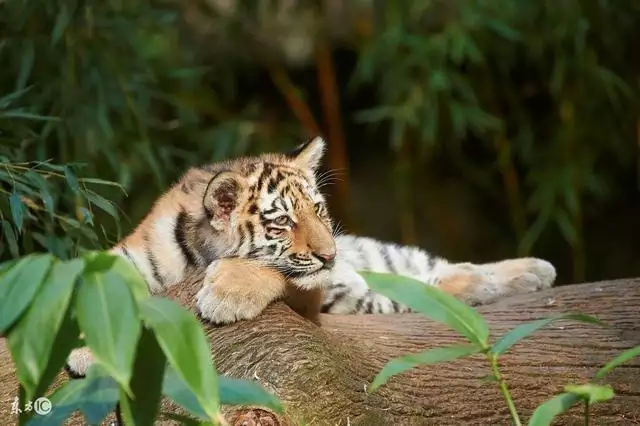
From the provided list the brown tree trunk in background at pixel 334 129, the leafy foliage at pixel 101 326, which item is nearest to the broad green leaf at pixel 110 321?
the leafy foliage at pixel 101 326

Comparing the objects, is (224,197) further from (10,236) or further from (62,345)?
(62,345)

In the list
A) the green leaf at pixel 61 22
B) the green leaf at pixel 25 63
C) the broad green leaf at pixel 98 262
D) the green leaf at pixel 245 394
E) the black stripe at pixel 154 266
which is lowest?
the black stripe at pixel 154 266

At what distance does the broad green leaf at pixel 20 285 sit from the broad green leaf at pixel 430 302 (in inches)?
17.5

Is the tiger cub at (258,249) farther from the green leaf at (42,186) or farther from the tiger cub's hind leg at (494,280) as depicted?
the green leaf at (42,186)

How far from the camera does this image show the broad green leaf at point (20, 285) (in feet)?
3.82

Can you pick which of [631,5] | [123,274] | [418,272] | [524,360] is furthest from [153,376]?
[631,5]

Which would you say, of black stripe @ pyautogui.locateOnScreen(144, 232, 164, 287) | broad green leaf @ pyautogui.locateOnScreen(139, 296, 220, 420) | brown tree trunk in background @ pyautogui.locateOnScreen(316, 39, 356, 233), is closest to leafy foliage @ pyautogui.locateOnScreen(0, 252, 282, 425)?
Result: broad green leaf @ pyautogui.locateOnScreen(139, 296, 220, 420)

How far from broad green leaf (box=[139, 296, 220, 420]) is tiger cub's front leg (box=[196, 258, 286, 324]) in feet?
3.50

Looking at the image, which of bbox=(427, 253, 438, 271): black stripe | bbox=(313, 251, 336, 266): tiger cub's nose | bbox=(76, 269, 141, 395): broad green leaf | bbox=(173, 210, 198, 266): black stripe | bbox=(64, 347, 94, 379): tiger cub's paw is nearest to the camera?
bbox=(76, 269, 141, 395): broad green leaf

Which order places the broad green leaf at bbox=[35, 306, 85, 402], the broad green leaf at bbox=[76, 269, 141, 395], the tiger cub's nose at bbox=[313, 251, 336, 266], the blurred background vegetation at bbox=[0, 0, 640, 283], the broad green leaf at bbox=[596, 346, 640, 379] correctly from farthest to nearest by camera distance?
1. the blurred background vegetation at bbox=[0, 0, 640, 283]
2. the tiger cub's nose at bbox=[313, 251, 336, 266]
3. the broad green leaf at bbox=[596, 346, 640, 379]
4. the broad green leaf at bbox=[35, 306, 85, 402]
5. the broad green leaf at bbox=[76, 269, 141, 395]

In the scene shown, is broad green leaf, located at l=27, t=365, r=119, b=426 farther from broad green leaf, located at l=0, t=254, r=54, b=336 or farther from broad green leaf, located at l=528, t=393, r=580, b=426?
broad green leaf, located at l=528, t=393, r=580, b=426

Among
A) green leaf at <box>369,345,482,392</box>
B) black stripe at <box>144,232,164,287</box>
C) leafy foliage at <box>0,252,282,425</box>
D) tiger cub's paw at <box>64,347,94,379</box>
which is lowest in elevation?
tiger cub's paw at <box>64,347,94,379</box>

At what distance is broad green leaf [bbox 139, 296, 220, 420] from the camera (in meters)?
1.14

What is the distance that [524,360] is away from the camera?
2424mm
